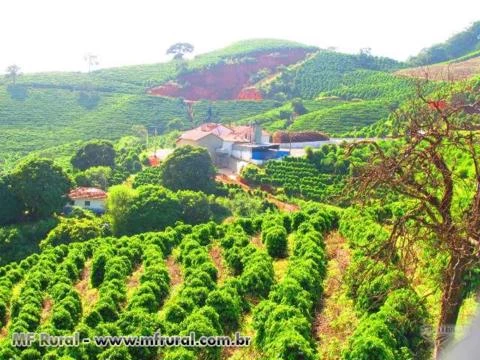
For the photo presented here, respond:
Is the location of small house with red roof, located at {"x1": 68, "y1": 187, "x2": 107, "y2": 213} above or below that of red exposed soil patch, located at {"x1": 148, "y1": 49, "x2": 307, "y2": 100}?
below

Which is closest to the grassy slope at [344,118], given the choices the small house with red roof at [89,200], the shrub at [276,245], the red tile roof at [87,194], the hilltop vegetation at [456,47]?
the red tile roof at [87,194]

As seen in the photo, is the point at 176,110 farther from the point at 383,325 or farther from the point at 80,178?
the point at 383,325

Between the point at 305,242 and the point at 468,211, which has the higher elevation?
the point at 468,211

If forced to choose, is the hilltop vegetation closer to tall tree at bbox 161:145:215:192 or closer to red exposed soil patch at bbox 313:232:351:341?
tall tree at bbox 161:145:215:192

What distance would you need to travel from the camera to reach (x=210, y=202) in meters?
44.4

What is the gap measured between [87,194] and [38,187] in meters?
5.49

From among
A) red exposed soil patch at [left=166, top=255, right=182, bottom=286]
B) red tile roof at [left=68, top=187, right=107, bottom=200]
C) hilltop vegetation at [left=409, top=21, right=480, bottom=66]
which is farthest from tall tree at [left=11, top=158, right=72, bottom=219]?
hilltop vegetation at [left=409, top=21, right=480, bottom=66]

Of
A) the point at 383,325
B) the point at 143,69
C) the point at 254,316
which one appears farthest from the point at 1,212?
the point at 143,69

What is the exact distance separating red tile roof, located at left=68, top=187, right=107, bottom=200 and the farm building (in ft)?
51.5

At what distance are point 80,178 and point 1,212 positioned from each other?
1075 cm

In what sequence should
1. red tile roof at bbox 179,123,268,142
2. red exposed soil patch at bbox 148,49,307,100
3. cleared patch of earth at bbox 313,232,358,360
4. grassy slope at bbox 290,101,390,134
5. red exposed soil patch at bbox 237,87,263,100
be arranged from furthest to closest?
red exposed soil patch at bbox 148,49,307,100 < red exposed soil patch at bbox 237,87,263,100 < grassy slope at bbox 290,101,390,134 < red tile roof at bbox 179,123,268,142 < cleared patch of earth at bbox 313,232,358,360

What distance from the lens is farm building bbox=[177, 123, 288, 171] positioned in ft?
194

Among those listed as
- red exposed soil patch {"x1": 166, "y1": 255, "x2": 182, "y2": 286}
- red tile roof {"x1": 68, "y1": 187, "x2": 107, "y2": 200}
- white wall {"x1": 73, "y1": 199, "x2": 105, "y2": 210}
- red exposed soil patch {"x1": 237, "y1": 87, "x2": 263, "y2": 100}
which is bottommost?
white wall {"x1": 73, "y1": 199, "x2": 105, "y2": 210}

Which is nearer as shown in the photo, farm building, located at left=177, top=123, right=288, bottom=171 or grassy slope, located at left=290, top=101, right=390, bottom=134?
farm building, located at left=177, top=123, right=288, bottom=171
